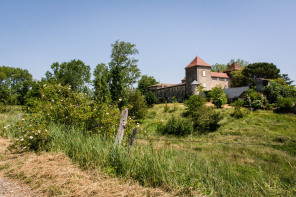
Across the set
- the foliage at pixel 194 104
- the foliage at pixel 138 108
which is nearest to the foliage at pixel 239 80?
the foliage at pixel 194 104

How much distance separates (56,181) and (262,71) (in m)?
45.4

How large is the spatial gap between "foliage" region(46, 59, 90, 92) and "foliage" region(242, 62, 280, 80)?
110 ft

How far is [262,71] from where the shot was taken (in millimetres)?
40406

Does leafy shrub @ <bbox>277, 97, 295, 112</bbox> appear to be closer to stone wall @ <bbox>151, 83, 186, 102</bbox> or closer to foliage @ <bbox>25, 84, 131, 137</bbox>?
stone wall @ <bbox>151, 83, 186, 102</bbox>

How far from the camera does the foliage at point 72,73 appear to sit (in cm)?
3391

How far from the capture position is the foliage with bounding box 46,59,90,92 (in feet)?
111

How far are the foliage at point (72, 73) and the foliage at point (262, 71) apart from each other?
110ft

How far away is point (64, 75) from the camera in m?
34.1

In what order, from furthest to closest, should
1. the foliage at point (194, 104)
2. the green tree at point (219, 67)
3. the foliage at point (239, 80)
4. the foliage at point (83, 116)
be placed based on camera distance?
the green tree at point (219, 67) < the foliage at point (239, 80) < the foliage at point (194, 104) < the foliage at point (83, 116)

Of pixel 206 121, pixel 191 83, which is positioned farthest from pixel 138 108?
pixel 191 83

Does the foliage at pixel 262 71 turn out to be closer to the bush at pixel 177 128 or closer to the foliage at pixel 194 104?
the foliage at pixel 194 104

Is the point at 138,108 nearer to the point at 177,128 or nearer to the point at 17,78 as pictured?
the point at 177,128

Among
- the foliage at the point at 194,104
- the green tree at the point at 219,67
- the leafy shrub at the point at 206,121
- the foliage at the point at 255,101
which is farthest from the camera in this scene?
the green tree at the point at 219,67

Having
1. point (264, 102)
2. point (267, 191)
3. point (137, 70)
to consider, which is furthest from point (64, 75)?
point (267, 191)
